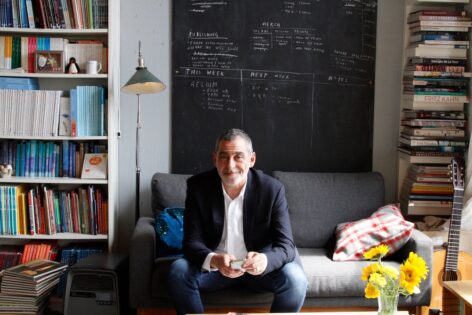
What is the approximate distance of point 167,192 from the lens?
3.94m

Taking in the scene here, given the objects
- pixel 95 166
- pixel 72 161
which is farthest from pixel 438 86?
pixel 72 161

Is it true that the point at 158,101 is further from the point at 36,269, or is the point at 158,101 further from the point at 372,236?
the point at 372,236

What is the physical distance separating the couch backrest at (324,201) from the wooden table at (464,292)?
3.64 ft

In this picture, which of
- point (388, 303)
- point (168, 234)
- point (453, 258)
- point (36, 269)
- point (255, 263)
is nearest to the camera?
point (388, 303)

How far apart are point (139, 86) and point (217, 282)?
136 cm

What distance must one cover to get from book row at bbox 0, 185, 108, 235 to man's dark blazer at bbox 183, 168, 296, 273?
959 millimetres

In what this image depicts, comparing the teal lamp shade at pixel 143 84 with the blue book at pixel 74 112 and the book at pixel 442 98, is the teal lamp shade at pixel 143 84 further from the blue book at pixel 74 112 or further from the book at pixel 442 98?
the book at pixel 442 98

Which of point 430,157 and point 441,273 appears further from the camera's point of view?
point 430,157

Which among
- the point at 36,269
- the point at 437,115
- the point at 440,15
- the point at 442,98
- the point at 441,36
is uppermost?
the point at 440,15

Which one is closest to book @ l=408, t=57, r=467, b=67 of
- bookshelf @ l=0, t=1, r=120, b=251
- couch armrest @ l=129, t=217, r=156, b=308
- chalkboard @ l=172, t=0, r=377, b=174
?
chalkboard @ l=172, t=0, r=377, b=174

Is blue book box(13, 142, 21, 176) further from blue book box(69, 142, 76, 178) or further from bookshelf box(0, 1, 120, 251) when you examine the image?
blue book box(69, 142, 76, 178)

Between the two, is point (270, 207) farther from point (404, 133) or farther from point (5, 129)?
point (5, 129)

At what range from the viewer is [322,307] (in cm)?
348

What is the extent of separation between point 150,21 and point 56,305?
1.87 metres
